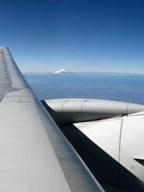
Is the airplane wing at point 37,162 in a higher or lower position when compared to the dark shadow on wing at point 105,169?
higher

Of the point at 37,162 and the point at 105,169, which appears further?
the point at 105,169

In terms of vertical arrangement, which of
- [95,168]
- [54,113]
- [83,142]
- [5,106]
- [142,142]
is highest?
[5,106]

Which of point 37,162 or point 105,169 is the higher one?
point 37,162

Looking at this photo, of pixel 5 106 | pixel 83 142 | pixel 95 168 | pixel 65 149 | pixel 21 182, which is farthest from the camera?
pixel 83 142

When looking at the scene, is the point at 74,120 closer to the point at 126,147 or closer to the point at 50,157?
the point at 126,147

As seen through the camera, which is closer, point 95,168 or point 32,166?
point 32,166

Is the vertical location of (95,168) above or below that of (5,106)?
below

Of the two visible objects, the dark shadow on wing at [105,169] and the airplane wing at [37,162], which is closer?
the airplane wing at [37,162]

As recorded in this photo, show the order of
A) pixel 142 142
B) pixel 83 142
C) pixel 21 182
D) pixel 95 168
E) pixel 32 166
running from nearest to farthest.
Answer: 1. pixel 21 182
2. pixel 32 166
3. pixel 142 142
4. pixel 95 168
5. pixel 83 142

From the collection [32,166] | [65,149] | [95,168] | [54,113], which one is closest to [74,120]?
[54,113]

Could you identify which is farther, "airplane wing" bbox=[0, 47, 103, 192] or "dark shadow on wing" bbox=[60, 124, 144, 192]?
"dark shadow on wing" bbox=[60, 124, 144, 192]

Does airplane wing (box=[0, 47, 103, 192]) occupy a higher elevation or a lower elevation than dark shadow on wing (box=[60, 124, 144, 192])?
higher
